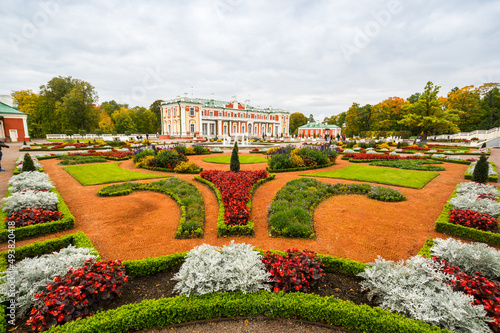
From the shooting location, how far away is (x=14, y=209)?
5.86 metres

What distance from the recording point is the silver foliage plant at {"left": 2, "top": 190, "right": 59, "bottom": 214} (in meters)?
5.89

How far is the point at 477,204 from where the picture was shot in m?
6.16

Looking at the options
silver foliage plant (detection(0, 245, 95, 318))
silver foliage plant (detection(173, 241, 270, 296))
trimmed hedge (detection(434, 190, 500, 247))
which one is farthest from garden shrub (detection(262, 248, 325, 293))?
trimmed hedge (detection(434, 190, 500, 247))

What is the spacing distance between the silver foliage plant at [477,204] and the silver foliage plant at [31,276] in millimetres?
9323

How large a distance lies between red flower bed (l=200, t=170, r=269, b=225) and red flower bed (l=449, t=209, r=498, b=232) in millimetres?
5628

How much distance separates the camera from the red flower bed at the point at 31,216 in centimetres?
546

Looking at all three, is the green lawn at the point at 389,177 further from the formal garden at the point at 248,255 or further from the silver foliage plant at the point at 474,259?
the silver foliage plant at the point at 474,259

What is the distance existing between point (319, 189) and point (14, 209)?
31.5 ft

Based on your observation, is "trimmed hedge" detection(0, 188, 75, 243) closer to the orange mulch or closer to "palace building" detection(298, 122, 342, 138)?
the orange mulch

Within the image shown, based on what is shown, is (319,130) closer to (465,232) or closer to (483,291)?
(465,232)

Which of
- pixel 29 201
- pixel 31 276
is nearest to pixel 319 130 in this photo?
pixel 29 201

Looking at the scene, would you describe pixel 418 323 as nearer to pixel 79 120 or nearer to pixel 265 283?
pixel 265 283

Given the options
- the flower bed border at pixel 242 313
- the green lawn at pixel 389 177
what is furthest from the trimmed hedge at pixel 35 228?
the green lawn at pixel 389 177

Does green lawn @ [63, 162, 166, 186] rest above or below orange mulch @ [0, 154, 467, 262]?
above
